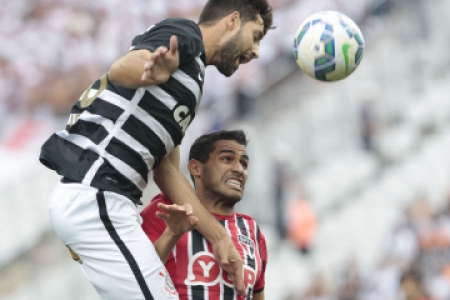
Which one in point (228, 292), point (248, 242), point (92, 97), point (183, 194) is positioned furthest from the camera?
point (248, 242)

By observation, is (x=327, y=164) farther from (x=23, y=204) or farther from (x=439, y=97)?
(x=23, y=204)

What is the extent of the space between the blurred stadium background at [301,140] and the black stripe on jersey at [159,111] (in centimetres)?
592

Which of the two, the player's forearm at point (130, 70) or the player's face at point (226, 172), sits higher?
the player's face at point (226, 172)

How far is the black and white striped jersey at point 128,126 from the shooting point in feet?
15.4

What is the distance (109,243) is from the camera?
4.62 meters

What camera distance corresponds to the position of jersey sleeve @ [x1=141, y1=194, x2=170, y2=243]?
17.6ft

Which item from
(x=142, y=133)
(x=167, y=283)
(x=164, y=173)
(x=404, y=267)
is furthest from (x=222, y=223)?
(x=404, y=267)

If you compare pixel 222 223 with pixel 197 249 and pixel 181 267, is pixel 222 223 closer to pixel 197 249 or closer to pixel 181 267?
pixel 197 249

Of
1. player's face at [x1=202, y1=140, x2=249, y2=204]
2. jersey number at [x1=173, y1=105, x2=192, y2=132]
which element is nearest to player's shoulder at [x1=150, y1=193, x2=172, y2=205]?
player's face at [x1=202, y1=140, x2=249, y2=204]

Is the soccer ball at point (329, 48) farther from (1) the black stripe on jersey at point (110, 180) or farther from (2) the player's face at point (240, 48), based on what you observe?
(1) the black stripe on jersey at point (110, 180)

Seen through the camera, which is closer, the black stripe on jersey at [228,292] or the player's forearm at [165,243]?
the player's forearm at [165,243]

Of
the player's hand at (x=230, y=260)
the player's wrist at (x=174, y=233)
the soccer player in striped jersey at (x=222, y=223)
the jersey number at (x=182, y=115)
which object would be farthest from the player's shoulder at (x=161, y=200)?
the jersey number at (x=182, y=115)

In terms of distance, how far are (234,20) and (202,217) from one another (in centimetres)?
119

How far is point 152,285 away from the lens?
462 centimetres
